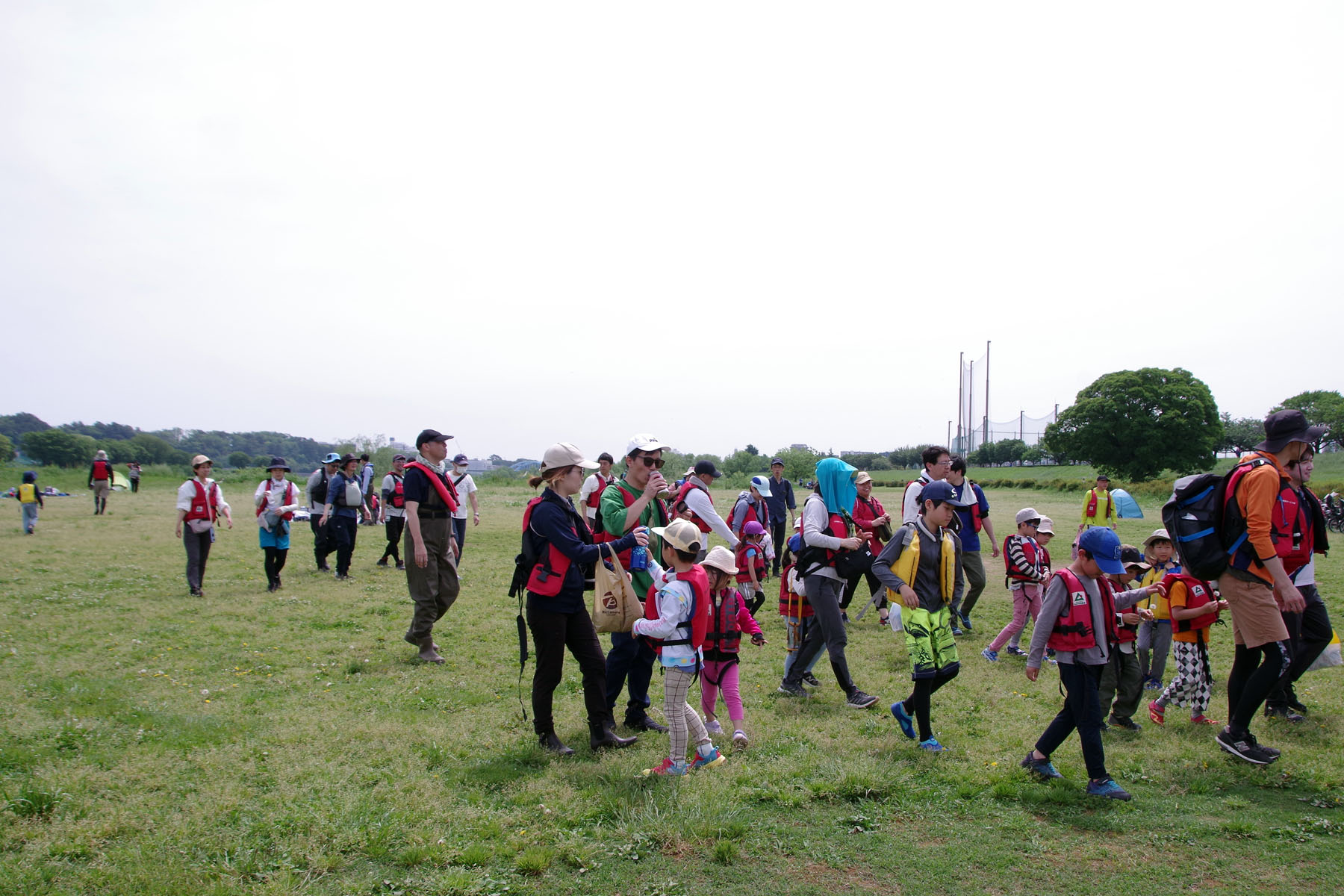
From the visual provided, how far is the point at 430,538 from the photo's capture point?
7.83m

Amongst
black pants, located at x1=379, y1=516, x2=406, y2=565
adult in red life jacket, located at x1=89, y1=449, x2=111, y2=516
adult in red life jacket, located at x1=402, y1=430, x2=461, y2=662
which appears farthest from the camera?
adult in red life jacket, located at x1=89, y1=449, x2=111, y2=516

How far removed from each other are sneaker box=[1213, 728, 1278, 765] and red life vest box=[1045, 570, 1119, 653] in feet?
3.99

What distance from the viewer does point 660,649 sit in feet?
16.6

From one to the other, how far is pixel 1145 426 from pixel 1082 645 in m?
54.8

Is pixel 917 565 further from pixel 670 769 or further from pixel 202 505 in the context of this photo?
pixel 202 505

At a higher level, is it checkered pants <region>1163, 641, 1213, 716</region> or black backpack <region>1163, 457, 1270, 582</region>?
black backpack <region>1163, 457, 1270, 582</region>

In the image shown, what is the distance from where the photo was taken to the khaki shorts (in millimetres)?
4973

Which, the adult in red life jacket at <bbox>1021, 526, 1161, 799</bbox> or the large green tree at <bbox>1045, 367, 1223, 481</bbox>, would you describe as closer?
the adult in red life jacket at <bbox>1021, 526, 1161, 799</bbox>

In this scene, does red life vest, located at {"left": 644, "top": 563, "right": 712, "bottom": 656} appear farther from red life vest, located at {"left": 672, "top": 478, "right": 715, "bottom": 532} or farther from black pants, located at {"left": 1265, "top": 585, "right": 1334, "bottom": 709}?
black pants, located at {"left": 1265, "top": 585, "right": 1334, "bottom": 709}

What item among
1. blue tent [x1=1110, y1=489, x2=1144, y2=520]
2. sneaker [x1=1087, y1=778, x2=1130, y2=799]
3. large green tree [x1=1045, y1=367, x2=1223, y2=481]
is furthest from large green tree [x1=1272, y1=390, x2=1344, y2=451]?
sneaker [x1=1087, y1=778, x2=1130, y2=799]

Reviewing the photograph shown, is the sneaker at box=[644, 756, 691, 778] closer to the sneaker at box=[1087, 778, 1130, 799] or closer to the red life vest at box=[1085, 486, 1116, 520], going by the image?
the sneaker at box=[1087, 778, 1130, 799]

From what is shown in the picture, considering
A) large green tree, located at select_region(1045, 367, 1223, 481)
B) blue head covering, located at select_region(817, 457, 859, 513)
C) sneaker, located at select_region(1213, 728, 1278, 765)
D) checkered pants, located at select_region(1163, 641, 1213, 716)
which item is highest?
large green tree, located at select_region(1045, 367, 1223, 481)

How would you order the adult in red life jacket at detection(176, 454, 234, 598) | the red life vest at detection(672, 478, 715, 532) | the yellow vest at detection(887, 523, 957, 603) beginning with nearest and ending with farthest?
the yellow vest at detection(887, 523, 957, 603) → the red life vest at detection(672, 478, 715, 532) → the adult in red life jacket at detection(176, 454, 234, 598)

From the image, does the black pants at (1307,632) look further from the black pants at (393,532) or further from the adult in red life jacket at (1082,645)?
the black pants at (393,532)
